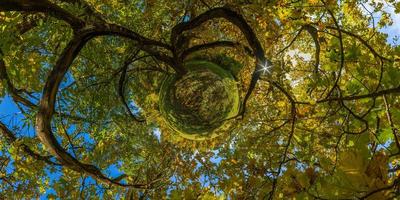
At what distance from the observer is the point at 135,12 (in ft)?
19.6

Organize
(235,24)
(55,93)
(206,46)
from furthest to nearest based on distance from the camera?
(206,46) → (235,24) → (55,93)

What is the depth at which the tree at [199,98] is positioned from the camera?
245cm

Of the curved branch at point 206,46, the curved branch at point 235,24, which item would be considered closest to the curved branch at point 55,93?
the curved branch at point 235,24

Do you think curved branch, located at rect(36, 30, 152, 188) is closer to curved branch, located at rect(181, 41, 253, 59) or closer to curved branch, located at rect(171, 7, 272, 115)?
curved branch, located at rect(171, 7, 272, 115)

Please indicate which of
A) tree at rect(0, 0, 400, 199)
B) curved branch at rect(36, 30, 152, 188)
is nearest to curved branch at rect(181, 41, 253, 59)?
tree at rect(0, 0, 400, 199)

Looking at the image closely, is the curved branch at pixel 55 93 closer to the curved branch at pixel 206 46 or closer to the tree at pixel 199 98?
the tree at pixel 199 98

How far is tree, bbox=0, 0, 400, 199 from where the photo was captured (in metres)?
2.45

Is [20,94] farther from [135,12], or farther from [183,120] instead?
[183,120]

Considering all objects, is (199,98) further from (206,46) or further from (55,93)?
(55,93)

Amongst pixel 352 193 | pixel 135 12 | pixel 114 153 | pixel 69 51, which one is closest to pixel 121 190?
pixel 114 153

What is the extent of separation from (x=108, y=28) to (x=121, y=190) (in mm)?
5060

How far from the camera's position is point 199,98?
3754mm

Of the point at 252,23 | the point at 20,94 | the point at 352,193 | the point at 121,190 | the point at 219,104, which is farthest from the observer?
the point at 121,190

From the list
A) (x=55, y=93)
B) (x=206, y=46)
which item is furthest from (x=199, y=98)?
(x=55, y=93)
